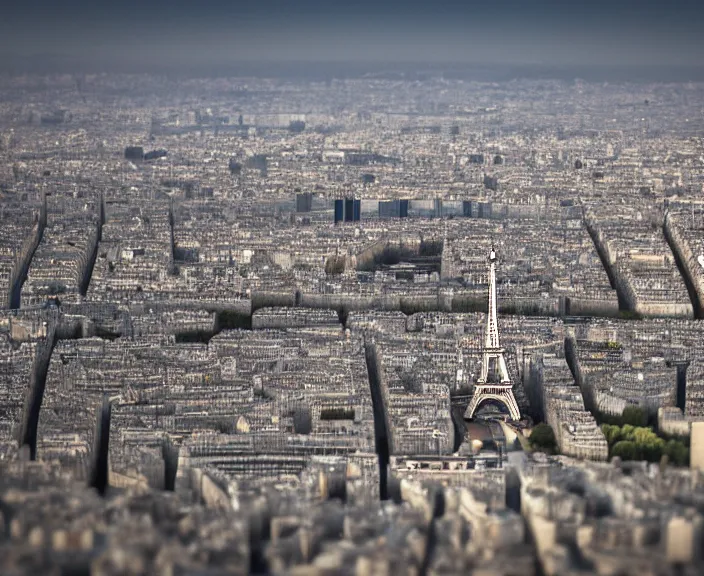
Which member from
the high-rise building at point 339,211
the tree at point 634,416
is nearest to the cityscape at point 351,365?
the tree at point 634,416

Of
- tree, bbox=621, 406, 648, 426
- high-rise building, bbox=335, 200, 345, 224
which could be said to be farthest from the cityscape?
high-rise building, bbox=335, 200, 345, 224

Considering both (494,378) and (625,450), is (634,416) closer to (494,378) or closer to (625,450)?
(625,450)

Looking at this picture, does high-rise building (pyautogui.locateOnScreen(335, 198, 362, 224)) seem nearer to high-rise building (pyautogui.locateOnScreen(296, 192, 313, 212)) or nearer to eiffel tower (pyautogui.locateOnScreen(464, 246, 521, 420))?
high-rise building (pyautogui.locateOnScreen(296, 192, 313, 212))

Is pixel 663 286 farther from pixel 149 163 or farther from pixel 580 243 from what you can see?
pixel 149 163

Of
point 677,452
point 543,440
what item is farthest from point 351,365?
point 677,452

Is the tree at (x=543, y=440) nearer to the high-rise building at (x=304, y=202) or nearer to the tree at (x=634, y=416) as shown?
the tree at (x=634, y=416)

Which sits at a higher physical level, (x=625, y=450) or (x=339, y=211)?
(x=339, y=211)
